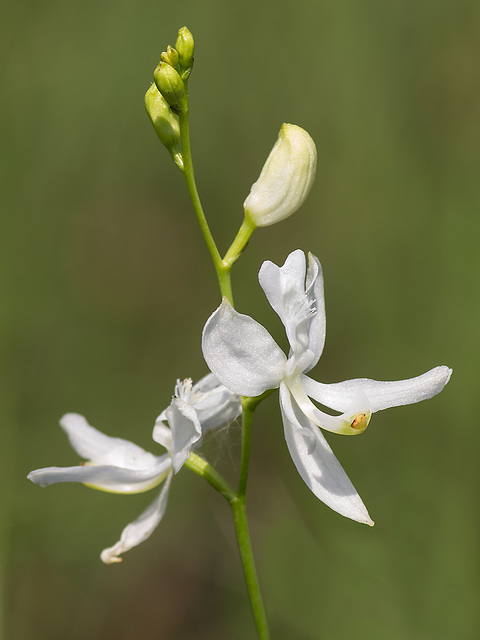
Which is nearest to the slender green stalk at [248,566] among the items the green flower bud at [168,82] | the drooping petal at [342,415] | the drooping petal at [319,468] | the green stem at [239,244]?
the drooping petal at [319,468]

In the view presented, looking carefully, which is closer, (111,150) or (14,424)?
(14,424)

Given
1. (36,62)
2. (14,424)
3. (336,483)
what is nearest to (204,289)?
(14,424)

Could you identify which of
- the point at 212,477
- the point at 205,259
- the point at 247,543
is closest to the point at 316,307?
the point at 212,477

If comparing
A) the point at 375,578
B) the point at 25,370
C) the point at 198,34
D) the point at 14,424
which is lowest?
the point at 375,578

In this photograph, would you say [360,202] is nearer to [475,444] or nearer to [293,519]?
[475,444]

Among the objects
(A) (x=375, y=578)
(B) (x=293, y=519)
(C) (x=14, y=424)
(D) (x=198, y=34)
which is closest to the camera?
(A) (x=375, y=578)

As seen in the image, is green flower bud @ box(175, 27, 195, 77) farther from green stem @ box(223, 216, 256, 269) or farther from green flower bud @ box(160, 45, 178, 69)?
green stem @ box(223, 216, 256, 269)
